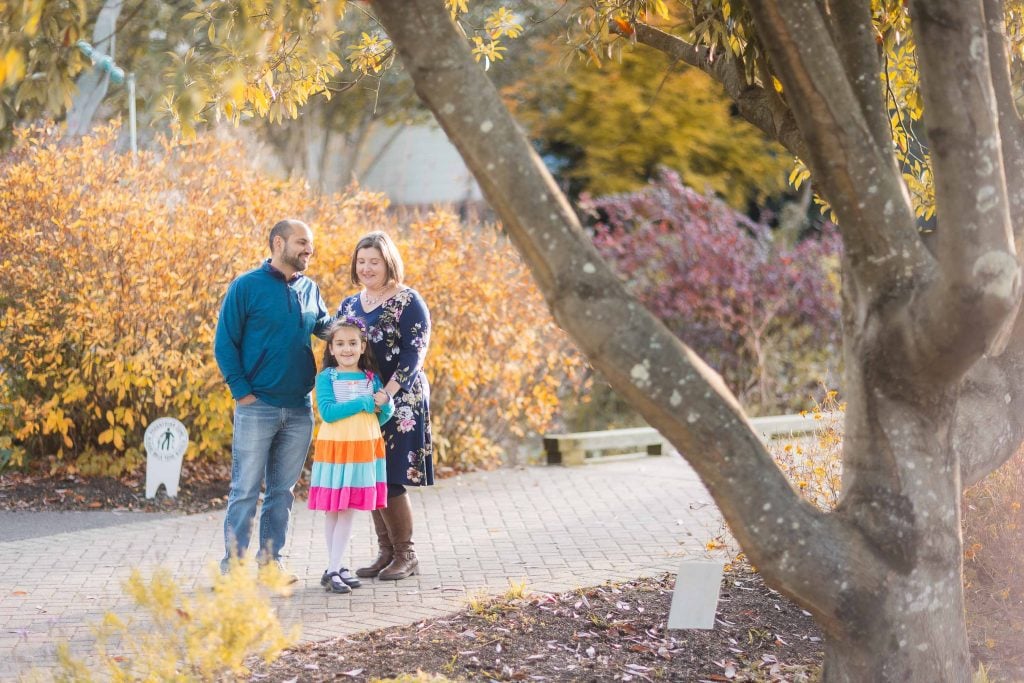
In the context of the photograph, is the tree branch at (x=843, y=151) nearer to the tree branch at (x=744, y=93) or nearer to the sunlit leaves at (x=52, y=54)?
the tree branch at (x=744, y=93)

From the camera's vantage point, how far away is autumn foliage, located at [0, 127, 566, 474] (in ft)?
30.2

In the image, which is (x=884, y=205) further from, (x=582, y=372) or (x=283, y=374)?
(x=582, y=372)

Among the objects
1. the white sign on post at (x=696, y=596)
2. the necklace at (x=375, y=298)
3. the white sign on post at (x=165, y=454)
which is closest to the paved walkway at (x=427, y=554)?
the white sign on post at (x=165, y=454)

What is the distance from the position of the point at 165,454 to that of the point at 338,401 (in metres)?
3.19

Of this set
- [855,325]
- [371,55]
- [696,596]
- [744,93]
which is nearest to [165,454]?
[371,55]

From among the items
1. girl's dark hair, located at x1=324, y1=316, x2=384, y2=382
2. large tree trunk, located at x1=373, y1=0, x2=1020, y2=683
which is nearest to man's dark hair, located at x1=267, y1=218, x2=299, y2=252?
girl's dark hair, located at x1=324, y1=316, x2=384, y2=382

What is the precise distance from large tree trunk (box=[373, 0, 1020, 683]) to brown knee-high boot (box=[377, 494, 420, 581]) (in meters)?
3.06

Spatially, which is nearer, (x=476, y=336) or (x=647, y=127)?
(x=476, y=336)

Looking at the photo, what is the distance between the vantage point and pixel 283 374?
645 centimetres

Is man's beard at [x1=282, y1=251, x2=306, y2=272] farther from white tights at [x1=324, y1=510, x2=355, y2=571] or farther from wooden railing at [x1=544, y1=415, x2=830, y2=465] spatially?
wooden railing at [x1=544, y1=415, x2=830, y2=465]

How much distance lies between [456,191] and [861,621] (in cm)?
2700

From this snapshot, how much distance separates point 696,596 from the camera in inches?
224

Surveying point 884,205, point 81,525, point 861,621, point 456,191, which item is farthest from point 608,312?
point 456,191

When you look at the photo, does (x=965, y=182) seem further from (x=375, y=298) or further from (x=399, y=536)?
(x=399, y=536)
